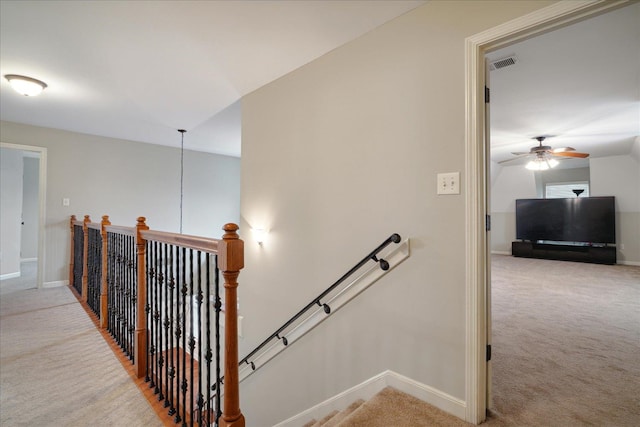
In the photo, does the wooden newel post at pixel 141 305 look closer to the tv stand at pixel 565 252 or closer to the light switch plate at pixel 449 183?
the light switch plate at pixel 449 183

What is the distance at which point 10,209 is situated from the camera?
5.23m

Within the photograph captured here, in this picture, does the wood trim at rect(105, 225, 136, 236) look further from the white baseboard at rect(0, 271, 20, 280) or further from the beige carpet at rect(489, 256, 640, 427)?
the white baseboard at rect(0, 271, 20, 280)

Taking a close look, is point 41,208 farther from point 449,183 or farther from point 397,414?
point 449,183

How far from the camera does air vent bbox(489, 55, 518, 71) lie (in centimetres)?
234

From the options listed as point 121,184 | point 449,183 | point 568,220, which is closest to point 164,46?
point 449,183

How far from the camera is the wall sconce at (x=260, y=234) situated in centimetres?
281

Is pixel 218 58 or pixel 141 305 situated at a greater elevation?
pixel 218 58

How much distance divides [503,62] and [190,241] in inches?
111

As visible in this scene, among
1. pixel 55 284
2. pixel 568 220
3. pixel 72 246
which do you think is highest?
pixel 568 220

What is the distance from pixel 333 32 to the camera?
2.04 meters

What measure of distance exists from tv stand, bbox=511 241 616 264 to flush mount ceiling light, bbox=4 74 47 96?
9548mm

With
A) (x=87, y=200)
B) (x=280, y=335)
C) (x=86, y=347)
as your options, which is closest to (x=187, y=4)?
(x=280, y=335)

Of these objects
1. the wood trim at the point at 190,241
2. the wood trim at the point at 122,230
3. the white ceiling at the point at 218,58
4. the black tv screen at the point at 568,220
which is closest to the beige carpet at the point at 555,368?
the wood trim at the point at 190,241

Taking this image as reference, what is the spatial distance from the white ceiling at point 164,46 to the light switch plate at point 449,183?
1076 millimetres
